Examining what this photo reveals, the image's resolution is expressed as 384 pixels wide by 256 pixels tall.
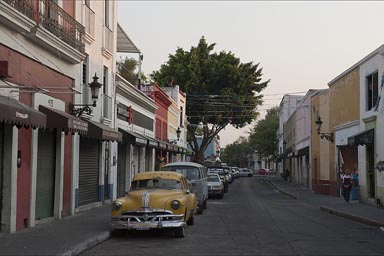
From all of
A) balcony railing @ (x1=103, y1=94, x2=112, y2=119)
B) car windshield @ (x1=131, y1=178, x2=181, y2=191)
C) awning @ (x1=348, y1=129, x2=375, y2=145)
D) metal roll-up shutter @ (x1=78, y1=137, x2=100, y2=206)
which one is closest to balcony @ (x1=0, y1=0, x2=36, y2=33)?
car windshield @ (x1=131, y1=178, x2=181, y2=191)

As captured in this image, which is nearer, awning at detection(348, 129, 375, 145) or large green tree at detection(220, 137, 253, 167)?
awning at detection(348, 129, 375, 145)

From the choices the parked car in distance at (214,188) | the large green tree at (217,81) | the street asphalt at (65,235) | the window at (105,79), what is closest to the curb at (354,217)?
the street asphalt at (65,235)

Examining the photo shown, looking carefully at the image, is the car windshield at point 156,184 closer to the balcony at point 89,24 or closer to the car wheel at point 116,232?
the car wheel at point 116,232

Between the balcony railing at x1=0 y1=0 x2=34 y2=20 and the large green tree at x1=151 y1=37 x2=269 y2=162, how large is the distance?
38.8 m

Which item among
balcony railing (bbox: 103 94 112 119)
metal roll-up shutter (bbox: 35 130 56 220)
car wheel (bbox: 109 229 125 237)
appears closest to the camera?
car wheel (bbox: 109 229 125 237)

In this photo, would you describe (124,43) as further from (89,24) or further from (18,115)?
(18,115)

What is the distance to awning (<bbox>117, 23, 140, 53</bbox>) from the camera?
97.3 feet

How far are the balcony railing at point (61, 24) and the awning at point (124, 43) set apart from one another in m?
9.92

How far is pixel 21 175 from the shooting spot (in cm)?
1438

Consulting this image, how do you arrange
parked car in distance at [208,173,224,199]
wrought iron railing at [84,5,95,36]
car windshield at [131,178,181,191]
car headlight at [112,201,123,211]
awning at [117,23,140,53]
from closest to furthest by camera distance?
car headlight at [112,201,123,211]
car windshield at [131,178,181,191]
wrought iron railing at [84,5,95,36]
awning at [117,23,140,53]
parked car in distance at [208,173,224,199]

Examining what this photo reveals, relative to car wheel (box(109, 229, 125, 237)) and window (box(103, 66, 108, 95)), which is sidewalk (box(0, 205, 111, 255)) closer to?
car wheel (box(109, 229, 125, 237))

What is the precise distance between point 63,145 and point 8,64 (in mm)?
4993

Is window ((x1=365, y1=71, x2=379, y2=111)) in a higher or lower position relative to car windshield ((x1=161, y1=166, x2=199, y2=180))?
higher

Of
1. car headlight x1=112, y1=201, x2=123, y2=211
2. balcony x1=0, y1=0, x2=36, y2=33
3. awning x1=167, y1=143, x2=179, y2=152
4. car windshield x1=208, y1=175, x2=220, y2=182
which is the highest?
balcony x1=0, y1=0, x2=36, y2=33
